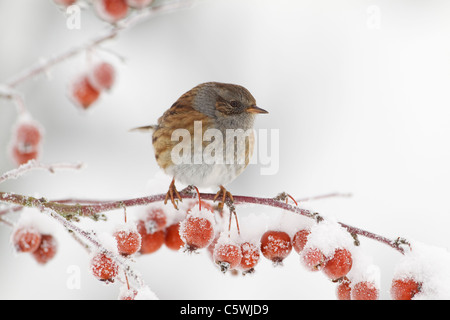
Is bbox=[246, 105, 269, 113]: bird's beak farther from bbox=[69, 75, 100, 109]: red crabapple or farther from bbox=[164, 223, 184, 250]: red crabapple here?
bbox=[69, 75, 100, 109]: red crabapple

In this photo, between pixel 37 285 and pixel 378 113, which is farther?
pixel 378 113

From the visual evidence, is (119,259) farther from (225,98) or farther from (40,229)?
(225,98)

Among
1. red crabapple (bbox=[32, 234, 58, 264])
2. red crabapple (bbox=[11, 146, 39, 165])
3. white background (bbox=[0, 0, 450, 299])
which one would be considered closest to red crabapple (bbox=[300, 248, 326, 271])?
red crabapple (bbox=[32, 234, 58, 264])

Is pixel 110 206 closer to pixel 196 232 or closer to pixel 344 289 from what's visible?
pixel 196 232

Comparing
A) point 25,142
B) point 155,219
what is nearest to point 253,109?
point 155,219

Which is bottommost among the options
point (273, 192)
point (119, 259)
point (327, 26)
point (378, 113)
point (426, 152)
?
point (119, 259)
